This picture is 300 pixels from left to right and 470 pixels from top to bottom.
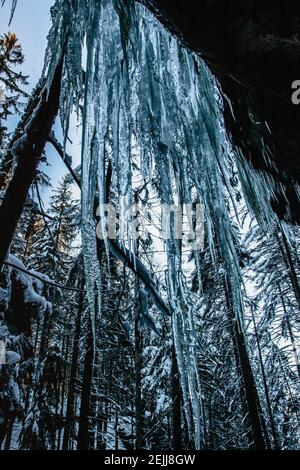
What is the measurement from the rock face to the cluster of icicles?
0.84ft

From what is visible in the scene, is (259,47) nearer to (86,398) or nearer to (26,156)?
(26,156)

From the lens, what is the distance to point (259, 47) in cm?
156

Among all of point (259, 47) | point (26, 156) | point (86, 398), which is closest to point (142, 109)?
point (259, 47)

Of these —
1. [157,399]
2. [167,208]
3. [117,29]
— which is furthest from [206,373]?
[117,29]

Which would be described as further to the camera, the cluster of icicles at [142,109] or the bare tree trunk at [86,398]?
the bare tree trunk at [86,398]

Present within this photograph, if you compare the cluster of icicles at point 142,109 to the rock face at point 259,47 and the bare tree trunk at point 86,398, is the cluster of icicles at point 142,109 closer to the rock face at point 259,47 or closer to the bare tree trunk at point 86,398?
the rock face at point 259,47

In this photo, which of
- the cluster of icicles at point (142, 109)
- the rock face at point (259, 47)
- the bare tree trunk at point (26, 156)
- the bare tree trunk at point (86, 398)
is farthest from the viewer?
the bare tree trunk at point (86, 398)

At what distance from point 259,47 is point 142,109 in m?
0.85

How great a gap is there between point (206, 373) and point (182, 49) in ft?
44.1

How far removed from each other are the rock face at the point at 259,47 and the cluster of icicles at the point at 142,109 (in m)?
0.26

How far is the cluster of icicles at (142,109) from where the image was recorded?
2.07 m

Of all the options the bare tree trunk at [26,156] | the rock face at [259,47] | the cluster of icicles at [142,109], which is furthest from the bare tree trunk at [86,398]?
the rock face at [259,47]

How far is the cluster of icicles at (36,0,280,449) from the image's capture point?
207cm
